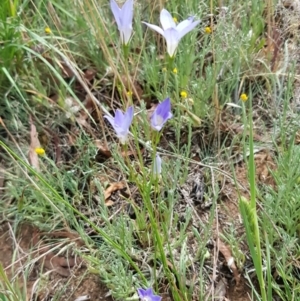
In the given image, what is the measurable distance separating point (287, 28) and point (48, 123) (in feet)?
2.62

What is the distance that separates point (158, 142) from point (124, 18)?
455 millimetres

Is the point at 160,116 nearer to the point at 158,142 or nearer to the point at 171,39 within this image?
the point at 171,39

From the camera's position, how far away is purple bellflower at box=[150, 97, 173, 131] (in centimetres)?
89

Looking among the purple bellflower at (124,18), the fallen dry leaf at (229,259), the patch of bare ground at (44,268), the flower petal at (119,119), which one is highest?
the purple bellflower at (124,18)

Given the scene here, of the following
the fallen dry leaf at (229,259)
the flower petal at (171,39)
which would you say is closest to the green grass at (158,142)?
the fallen dry leaf at (229,259)

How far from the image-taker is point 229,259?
124 centimetres

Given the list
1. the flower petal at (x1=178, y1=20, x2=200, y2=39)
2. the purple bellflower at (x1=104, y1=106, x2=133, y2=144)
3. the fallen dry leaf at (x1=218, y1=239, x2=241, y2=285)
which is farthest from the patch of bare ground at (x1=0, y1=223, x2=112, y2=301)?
the flower petal at (x1=178, y1=20, x2=200, y2=39)

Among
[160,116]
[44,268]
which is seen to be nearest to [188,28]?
[160,116]

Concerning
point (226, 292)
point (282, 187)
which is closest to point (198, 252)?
point (226, 292)

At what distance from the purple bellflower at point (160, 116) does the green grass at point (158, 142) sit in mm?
215

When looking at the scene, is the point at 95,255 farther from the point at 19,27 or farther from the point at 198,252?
the point at 19,27

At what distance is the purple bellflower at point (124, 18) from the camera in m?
0.92

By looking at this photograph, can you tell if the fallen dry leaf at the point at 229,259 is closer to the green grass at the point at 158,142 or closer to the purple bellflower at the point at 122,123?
the green grass at the point at 158,142

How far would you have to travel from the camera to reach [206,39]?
1.53m
